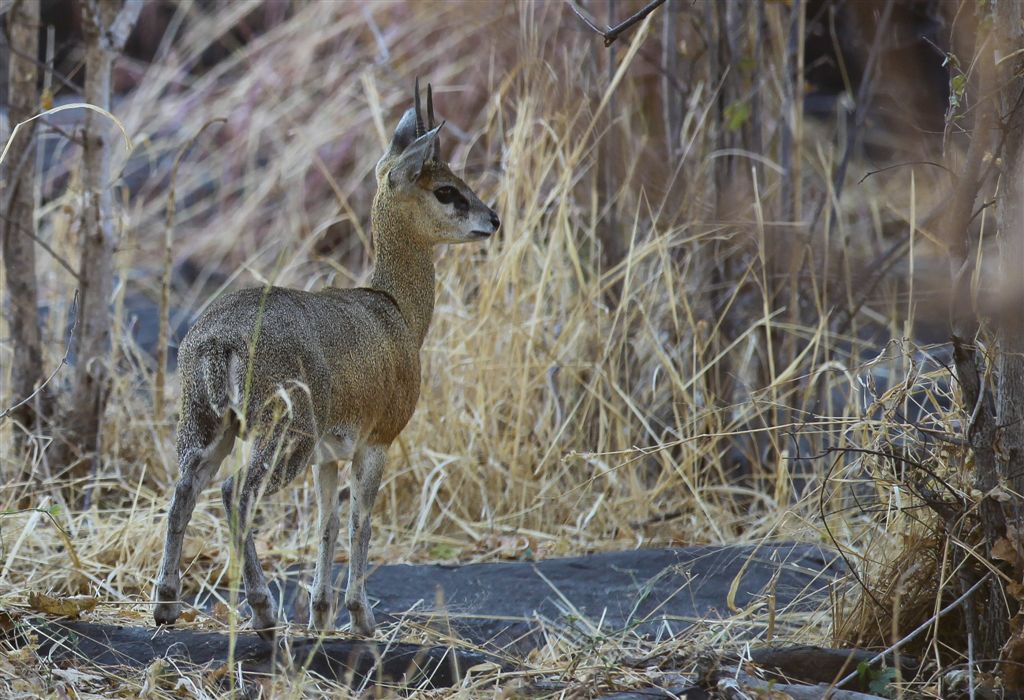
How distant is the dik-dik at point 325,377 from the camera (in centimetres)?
326

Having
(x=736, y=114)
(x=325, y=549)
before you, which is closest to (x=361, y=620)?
(x=325, y=549)

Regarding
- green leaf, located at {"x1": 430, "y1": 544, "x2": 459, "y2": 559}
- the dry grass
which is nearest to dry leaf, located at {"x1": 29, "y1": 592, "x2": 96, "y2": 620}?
the dry grass

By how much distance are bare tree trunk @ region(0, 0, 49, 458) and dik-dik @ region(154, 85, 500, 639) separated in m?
1.91

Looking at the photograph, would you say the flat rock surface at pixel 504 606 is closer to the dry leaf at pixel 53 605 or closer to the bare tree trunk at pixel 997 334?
the dry leaf at pixel 53 605

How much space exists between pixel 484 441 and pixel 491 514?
14.1 inches

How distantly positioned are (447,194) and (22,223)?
217 centimetres

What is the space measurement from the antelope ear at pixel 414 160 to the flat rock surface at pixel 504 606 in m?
1.32

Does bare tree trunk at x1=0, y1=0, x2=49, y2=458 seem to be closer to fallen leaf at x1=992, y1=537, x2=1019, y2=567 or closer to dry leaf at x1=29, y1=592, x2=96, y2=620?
dry leaf at x1=29, y1=592, x2=96, y2=620

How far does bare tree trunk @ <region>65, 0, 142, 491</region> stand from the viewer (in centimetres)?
516

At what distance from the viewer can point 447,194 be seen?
13.8ft

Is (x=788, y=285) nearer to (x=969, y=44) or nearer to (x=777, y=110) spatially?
(x=777, y=110)

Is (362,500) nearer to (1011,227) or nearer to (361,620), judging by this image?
(361,620)

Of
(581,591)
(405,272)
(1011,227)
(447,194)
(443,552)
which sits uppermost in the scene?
(1011,227)

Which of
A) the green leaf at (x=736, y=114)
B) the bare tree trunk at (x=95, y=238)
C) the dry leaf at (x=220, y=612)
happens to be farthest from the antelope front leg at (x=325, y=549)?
the green leaf at (x=736, y=114)
